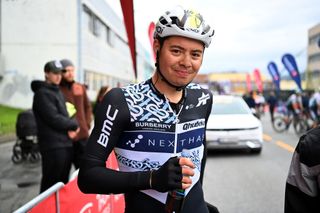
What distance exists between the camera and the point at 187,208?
6.92ft

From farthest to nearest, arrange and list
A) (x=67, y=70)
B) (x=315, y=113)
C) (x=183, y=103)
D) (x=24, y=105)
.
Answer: (x=24, y=105) < (x=315, y=113) < (x=67, y=70) < (x=183, y=103)

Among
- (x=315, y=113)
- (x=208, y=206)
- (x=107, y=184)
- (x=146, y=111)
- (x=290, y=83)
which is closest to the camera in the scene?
(x=107, y=184)

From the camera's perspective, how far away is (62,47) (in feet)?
90.1

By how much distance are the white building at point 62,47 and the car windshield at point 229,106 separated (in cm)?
288

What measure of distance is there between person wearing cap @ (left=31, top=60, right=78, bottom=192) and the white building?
84 cm

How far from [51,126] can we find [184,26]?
10.1 ft

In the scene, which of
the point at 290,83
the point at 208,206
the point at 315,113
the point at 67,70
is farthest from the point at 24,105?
the point at 290,83

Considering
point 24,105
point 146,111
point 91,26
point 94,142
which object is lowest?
point 24,105

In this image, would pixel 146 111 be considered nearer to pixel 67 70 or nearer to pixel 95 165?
pixel 95 165

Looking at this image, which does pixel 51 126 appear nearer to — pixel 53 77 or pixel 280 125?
pixel 53 77

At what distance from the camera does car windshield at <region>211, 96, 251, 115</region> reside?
1140 centimetres

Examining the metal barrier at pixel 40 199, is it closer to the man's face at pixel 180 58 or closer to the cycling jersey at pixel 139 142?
the cycling jersey at pixel 139 142

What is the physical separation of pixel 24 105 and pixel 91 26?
16877 millimetres

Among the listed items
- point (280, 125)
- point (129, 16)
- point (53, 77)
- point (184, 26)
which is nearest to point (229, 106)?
point (280, 125)
